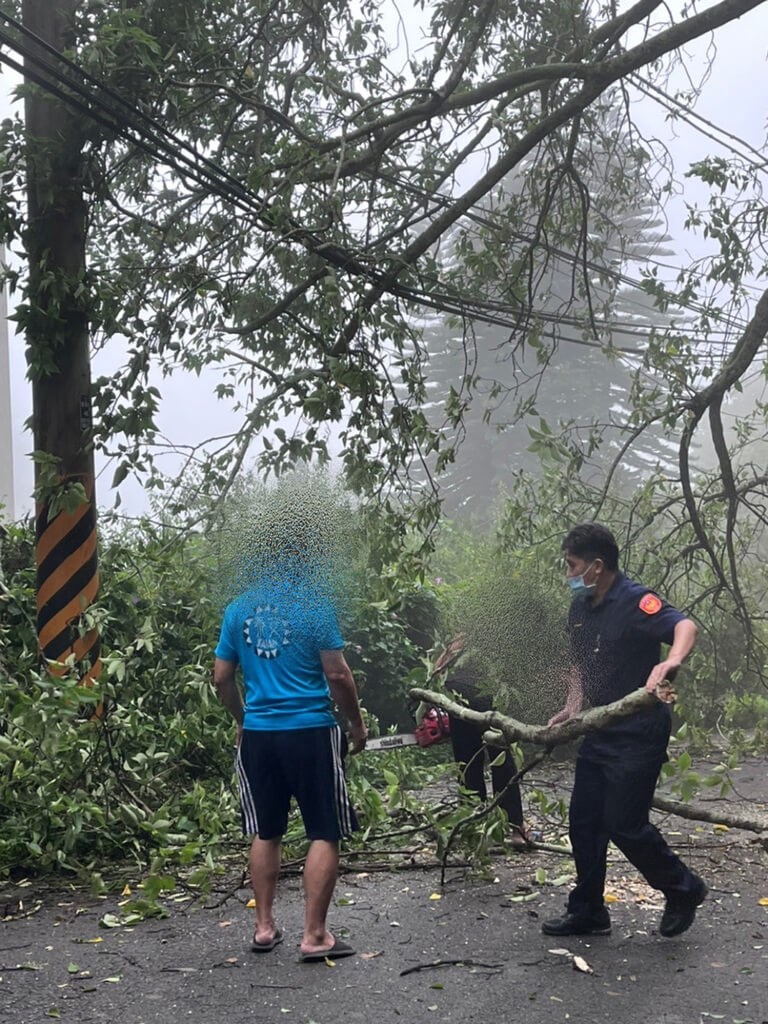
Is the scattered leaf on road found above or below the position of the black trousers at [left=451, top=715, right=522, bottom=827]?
below

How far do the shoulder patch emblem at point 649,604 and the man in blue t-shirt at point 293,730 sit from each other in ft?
3.90

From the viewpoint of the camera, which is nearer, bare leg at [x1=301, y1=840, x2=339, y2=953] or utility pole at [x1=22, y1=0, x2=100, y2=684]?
bare leg at [x1=301, y1=840, x2=339, y2=953]

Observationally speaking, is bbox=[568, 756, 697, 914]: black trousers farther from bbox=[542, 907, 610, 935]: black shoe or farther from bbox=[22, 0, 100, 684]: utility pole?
bbox=[22, 0, 100, 684]: utility pole

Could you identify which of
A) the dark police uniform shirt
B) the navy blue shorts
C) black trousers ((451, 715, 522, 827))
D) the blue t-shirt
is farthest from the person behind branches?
the blue t-shirt

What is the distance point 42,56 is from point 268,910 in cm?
545

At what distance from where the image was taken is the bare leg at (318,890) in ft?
14.3

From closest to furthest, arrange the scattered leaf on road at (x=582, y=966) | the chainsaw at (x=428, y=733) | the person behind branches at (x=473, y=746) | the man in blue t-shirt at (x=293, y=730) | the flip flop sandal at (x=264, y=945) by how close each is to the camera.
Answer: the scattered leaf on road at (x=582, y=966) → the man in blue t-shirt at (x=293, y=730) → the flip flop sandal at (x=264, y=945) → the person behind branches at (x=473, y=746) → the chainsaw at (x=428, y=733)

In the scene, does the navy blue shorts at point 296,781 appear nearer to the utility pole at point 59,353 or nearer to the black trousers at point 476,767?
the black trousers at point 476,767

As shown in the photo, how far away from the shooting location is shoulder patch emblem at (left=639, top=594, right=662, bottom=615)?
176 inches

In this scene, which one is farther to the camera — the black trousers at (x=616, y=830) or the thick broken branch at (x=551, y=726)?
the black trousers at (x=616, y=830)

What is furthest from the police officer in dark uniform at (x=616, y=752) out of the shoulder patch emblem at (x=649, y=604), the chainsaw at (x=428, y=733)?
the chainsaw at (x=428, y=733)

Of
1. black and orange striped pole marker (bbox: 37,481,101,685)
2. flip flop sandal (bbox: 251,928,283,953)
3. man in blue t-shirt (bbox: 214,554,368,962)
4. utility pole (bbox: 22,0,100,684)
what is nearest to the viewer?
man in blue t-shirt (bbox: 214,554,368,962)

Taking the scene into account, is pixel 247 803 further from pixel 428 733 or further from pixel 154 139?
pixel 154 139

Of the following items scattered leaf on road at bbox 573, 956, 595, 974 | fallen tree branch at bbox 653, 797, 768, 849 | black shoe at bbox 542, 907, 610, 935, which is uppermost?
fallen tree branch at bbox 653, 797, 768, 849
